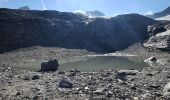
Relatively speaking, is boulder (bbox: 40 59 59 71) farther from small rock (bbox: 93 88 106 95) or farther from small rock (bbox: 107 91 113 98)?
small rock (bbox: 107 91 113 98)

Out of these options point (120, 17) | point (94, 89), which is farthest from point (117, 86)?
point (120, 17)

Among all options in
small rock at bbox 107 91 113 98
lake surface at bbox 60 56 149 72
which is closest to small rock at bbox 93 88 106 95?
small rock at bbox 107 91 113 98

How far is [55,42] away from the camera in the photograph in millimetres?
129125

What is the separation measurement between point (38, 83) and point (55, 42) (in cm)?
8934

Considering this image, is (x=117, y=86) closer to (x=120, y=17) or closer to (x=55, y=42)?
(x=55, y=42)

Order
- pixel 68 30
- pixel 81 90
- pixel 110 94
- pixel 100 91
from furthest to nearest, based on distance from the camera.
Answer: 1. pixel 68 30
2. pixel 81 90
3. pixel 100 91
4. pixel 110 94

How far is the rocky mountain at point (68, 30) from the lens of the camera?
121188 millimetres

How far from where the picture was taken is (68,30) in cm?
13850

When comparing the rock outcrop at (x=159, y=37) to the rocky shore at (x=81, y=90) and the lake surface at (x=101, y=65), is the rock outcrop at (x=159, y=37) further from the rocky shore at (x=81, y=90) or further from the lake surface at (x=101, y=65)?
the rocky shore at (x=81, y=90)

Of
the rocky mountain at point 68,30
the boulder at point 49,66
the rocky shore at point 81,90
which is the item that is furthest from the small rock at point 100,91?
the rocky mountain at point 68,30

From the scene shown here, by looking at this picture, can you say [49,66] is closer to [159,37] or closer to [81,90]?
[81,90]

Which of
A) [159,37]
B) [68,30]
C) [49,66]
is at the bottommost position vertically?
[49,66]

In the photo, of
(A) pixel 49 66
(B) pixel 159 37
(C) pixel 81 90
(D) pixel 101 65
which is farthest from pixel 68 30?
(C) pixel 81 90

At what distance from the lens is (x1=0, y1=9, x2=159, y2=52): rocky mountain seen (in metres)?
121
